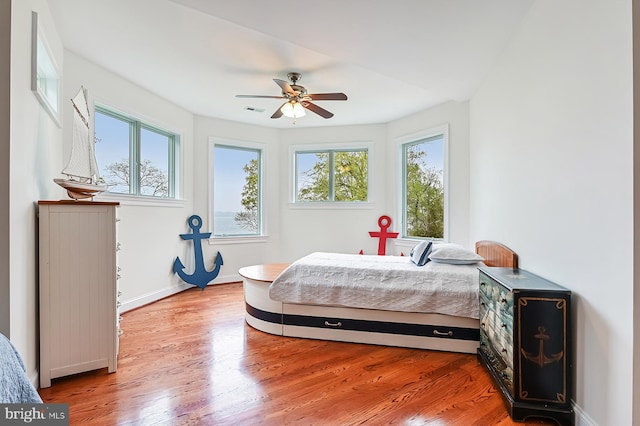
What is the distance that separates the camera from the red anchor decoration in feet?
15.2

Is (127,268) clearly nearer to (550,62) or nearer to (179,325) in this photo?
(179,325)

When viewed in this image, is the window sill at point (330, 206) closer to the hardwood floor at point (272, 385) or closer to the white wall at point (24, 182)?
the hardwood floor at point (272, 385)

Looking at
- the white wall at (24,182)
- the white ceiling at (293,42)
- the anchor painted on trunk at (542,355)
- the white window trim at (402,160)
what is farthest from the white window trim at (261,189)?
the anchor painted on trunk at (542,355)

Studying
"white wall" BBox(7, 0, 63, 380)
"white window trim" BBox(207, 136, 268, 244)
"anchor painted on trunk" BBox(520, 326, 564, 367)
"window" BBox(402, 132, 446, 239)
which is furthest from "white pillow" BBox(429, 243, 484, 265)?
"white window trim" BBox(207, 136, 268, 244)

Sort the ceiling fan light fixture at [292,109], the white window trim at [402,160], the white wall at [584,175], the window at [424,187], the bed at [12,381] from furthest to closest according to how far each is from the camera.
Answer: the window at [424,187]
the white window trim at [402,160]
the ceiling fan light fixture at [292,109]
the white wall at [584,175]
the bed at [12,381]

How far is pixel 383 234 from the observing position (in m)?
4.68

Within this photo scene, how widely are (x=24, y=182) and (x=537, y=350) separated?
9.72ft

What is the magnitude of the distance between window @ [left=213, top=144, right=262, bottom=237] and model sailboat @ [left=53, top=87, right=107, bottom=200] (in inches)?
97.5

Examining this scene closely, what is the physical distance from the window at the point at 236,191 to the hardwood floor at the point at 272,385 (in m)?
2.25

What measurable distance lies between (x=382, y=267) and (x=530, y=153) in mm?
1391

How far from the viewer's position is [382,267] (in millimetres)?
2746

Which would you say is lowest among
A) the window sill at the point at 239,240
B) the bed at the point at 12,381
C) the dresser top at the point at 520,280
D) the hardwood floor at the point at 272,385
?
the hardwood floor at the point at 272,385

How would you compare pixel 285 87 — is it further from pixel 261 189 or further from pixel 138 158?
pixel 261 189

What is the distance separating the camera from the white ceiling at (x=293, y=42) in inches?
78.2
